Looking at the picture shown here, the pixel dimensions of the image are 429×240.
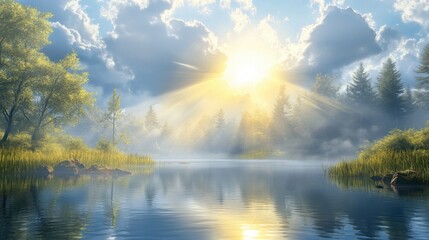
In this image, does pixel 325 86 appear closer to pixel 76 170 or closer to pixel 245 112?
pixel 245 112

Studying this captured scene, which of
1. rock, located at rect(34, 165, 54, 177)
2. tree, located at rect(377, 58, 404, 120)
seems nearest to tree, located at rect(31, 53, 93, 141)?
rock, located at rect(34, 165, 54, 177)

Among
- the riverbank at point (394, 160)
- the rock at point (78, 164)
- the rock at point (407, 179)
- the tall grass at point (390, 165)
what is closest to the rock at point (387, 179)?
the riverbank at point (394, 160)

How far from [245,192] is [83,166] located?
24770 millimetres

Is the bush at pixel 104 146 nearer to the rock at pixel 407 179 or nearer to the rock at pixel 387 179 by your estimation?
the rock at pixel 387 179

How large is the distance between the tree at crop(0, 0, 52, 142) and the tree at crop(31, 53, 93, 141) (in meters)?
1.78

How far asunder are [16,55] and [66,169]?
21.0m

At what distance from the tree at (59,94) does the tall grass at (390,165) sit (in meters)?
36.2

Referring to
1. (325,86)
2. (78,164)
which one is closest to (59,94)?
(78,164)

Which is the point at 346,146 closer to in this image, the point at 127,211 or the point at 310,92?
the point at 310,92

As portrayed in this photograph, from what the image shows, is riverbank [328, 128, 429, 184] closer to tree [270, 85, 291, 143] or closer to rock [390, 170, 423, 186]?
rock [390, 170, 423, 186]

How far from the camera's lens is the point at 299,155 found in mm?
133250

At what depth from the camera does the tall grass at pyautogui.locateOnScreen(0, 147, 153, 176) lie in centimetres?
3794

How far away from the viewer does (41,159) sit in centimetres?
4316

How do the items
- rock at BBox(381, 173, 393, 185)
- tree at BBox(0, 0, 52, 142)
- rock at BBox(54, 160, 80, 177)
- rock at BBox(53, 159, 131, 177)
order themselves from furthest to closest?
tree at BBox(0, 0, 52, 142) < rock at BBox(53, 159, 131, 177) < rock at BBox(54, 160, 80, 177) < rock at BBox(381, 173, 393, 185)
